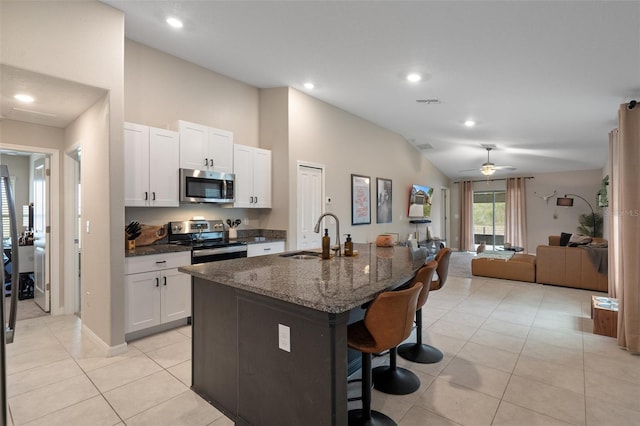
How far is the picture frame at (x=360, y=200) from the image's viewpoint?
6.12m

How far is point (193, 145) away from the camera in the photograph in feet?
13.0

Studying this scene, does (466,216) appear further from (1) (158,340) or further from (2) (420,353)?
(1) (158,340)

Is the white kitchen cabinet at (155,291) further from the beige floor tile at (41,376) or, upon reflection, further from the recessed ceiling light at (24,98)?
the recessed ceiling light at (24,98)

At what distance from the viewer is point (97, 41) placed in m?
2.85

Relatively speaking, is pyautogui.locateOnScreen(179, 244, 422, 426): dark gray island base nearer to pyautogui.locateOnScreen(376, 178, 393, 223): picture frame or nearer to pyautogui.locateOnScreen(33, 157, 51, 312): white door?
pyautogui.locateOnScreen(33, 157, 51, 312): white door

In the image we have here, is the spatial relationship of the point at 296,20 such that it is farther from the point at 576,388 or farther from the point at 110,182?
the point at 576,388

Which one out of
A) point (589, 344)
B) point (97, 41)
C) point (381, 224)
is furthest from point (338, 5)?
point (381, 224)

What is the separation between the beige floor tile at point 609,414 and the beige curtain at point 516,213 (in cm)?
880

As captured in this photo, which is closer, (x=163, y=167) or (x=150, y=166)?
(x=150, y=166)

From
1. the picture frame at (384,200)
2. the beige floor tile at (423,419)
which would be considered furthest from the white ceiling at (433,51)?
the beige floor tile at (423,419)

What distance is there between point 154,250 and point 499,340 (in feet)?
12.2

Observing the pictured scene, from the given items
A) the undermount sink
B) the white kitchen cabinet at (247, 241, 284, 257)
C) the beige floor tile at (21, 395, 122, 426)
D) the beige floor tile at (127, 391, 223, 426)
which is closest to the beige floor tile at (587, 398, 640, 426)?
the undermount sink

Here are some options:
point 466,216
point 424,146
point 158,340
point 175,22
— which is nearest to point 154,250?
point 158,340

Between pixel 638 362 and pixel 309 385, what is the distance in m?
3.20
